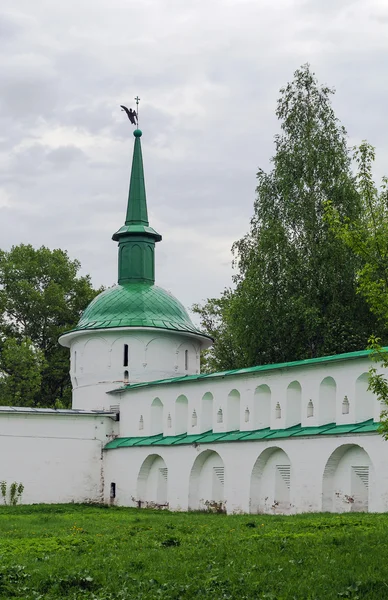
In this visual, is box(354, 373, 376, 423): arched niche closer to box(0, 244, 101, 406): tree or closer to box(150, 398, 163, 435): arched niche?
box(150, 398, 163, 435): arched niche

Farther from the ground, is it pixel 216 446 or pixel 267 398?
pixel 267 398

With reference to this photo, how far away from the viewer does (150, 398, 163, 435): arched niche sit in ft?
103

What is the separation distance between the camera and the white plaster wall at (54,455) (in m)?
31.3

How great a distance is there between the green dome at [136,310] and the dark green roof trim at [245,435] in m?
4.63

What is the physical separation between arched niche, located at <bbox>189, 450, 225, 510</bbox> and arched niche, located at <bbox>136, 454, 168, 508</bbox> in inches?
69.4

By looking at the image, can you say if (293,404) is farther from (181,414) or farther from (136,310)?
(136,310)

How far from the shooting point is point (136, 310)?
118ft

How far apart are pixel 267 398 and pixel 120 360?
995cm

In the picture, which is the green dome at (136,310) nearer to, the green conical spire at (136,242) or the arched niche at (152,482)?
the green conical spire at (136,242)

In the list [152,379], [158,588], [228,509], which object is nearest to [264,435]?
[228,509]

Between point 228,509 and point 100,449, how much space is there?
7.92 m

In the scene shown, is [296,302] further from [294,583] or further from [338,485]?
[294,583]

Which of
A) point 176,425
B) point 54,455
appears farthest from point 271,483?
point 54,455

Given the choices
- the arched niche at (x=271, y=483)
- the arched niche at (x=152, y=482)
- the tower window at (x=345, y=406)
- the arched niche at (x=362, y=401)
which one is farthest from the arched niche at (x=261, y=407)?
the arched niche at (x=152, y=482)
